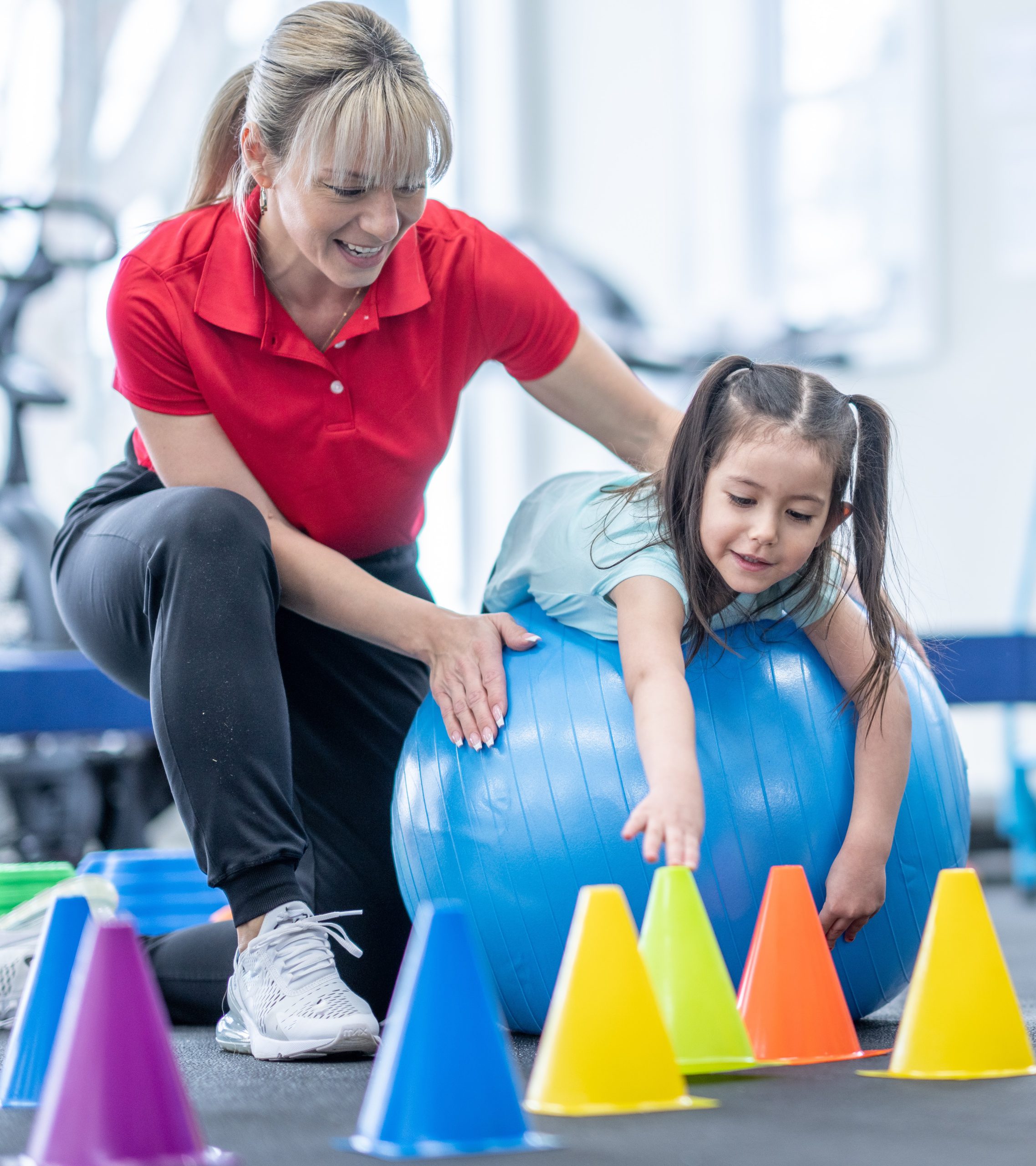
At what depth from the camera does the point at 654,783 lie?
1.18 metres

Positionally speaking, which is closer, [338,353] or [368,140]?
[368,140]

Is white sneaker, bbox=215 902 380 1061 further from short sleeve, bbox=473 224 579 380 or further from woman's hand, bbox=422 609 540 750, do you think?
short sleeve, bbox=473 224 579 380

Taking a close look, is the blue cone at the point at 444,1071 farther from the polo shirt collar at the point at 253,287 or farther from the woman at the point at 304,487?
the polo shirt collar at the point at 253,287

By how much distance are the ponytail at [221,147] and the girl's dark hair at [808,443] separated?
22.6 inches

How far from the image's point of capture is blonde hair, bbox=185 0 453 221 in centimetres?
134

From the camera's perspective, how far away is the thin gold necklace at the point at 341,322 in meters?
1.53

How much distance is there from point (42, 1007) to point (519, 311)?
2.84ft

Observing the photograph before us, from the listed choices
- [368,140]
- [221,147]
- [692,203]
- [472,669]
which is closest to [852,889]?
[472,669]

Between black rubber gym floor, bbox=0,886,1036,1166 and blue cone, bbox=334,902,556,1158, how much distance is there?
0.07 feet

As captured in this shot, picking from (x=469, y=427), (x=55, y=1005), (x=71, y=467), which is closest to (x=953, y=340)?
(x=469, y=427)

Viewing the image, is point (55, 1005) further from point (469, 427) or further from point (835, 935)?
point (469, 427)

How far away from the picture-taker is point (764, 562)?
1.34m

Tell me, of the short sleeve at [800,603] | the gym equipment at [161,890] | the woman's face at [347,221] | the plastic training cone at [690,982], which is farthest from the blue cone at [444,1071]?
the gym equipment at [161,890]

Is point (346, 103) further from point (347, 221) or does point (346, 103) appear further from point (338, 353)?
point (338, 353)
